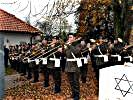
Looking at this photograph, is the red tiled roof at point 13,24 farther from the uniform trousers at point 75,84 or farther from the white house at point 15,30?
the uniform trousers at point 75,84

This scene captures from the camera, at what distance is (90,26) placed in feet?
85.9

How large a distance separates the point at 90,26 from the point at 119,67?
727 inches

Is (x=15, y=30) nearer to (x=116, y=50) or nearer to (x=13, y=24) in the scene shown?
(x=13, y=24)

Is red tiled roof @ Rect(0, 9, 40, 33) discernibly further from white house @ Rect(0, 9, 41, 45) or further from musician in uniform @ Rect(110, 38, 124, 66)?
musician in uniform @ Rect(110, 38, 124, 66)

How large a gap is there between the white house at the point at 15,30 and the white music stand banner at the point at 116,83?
32346 millimetres

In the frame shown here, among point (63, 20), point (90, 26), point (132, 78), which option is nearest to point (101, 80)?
point (132, 78)

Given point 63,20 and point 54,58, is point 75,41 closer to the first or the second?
point 54,58

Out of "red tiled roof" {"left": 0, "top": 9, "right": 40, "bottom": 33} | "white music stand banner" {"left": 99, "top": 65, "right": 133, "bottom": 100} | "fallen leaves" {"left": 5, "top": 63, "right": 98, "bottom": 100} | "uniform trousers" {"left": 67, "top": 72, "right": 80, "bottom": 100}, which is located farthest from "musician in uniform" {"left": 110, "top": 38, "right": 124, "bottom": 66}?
"red tiled roof" {"left": 0, "top": 9, "right": 40, "bottom": 33}

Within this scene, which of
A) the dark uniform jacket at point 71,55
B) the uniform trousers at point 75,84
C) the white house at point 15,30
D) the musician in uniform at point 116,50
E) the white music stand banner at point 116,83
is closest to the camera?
the white music stand banner at point 116,83

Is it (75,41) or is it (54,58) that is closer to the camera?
(75,41)

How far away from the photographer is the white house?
40.7 m

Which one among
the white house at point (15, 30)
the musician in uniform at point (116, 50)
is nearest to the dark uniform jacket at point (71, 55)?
the musician in uniform at point (116, 50)

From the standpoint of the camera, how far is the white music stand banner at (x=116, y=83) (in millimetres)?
7676

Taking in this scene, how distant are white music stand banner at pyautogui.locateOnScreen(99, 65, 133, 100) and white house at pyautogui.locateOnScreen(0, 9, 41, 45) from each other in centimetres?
3235
